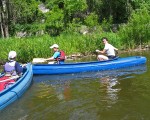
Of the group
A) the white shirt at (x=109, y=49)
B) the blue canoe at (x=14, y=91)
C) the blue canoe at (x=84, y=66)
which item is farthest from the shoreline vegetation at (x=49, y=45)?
the blue canoe at (x=14, y=91)

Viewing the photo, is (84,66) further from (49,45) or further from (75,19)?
(75,19)

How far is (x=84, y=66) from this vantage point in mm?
15375

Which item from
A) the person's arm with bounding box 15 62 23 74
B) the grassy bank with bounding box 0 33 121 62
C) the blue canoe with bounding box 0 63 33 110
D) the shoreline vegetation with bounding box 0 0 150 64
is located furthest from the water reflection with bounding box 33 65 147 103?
the shoreline vegetation with bounding box 0 0 150 64

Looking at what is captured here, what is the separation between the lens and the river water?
8531mm

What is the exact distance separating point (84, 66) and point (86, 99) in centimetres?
539

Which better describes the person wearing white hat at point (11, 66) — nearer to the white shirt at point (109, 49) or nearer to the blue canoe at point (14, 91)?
the blue canoe at point (14, 91)

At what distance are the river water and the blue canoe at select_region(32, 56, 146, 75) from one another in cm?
51

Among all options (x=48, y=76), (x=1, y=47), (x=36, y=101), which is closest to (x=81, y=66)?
(x=48, y=76)

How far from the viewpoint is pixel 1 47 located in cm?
2203

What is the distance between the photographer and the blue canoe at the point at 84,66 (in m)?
14.9

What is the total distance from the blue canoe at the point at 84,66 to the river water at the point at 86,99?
511mm

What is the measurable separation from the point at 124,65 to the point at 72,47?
7809mm

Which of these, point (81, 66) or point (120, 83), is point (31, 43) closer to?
point (81, 66)

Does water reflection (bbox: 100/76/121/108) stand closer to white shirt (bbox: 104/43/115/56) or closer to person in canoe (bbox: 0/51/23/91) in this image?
white shirt (bbox: 104/43/115/56)
